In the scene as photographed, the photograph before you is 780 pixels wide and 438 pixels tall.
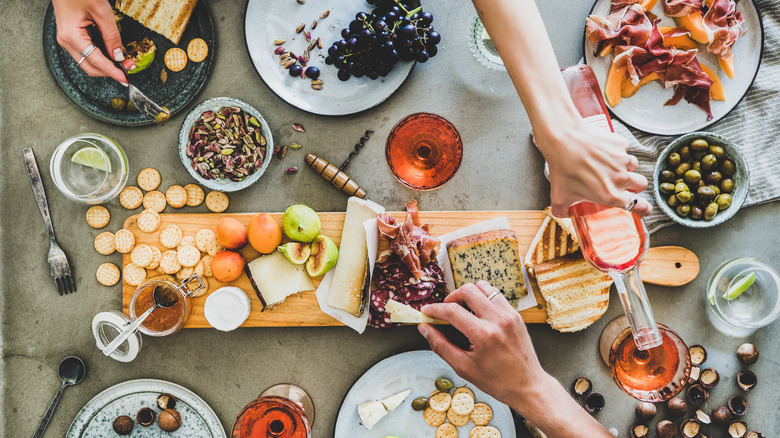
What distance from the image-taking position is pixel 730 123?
1.56 meters

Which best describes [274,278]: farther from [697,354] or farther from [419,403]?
[697,354]

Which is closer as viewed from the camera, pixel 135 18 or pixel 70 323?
pixel 135 18

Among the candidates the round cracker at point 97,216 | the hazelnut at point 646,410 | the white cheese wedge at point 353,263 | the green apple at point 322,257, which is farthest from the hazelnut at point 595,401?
the round cracker at point 97,216

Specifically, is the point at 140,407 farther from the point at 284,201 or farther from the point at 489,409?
the point at 489,409

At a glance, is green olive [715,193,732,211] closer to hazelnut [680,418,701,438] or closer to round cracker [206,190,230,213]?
hazelnut [680,418,701,438]

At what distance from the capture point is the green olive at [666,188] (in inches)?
57.6

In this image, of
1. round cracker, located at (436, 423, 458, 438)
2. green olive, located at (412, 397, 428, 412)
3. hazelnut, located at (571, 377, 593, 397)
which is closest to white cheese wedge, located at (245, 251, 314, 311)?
green olive, located at (412, 397, 428, 412)

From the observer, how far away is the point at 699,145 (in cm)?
145

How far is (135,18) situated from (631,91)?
152cm

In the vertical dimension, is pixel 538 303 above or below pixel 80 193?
below

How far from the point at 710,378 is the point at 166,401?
1721 millimetres

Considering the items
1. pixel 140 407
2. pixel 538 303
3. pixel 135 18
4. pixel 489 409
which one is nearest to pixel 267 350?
pixel 140 407

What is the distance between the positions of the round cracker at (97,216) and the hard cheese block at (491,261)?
1.10 m

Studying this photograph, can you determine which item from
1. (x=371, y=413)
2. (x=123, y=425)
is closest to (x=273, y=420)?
(x=371, y=413)
